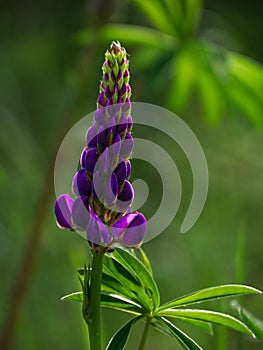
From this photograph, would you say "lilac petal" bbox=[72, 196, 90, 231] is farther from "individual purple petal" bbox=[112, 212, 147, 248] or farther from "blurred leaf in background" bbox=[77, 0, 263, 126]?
"blurred leaf in background" bbox=[77, 0, 263, 126]

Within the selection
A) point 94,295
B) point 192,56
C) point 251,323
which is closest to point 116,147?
point 94,295

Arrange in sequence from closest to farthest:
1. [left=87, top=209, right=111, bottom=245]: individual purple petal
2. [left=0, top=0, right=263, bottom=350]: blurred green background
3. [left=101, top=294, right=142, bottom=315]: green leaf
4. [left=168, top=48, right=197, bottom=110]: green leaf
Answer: [left=87, top=209, right=111, bottom=245]: individual purple petal < [left=101, top=294, right=142, bottom=315]: green leaf < [left=0, top=0, right=263, bottom=350]: blurred green background < [left=168, top=48, right=197, bottom=110]: green leaf

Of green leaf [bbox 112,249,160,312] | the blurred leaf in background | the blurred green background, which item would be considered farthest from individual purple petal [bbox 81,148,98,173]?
the blurred leaf in background

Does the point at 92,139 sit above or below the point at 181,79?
below

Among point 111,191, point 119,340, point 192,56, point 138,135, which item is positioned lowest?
point 119,340

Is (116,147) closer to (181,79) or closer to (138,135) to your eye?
(181,79)

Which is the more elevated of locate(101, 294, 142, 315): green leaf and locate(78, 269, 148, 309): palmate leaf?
locate(78, 269, 148, 309): palmate leaf
